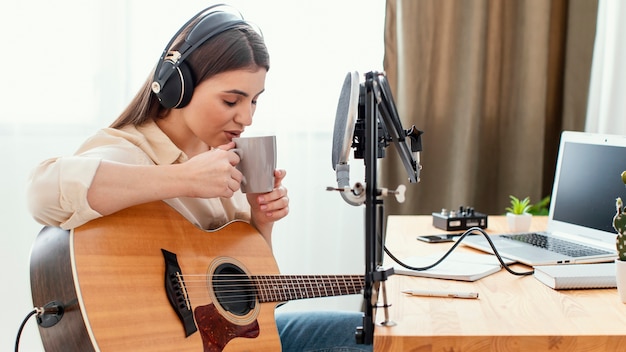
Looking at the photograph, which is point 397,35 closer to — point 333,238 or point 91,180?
point 333,238

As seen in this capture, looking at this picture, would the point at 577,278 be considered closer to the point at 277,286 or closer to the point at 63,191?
the point at 277,286

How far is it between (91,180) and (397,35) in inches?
65.7

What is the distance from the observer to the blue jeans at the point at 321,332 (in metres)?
1.45

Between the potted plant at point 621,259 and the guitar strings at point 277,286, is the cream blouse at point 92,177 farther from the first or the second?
the potted plant at point 621,259

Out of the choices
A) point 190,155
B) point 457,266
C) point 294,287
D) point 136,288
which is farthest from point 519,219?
point 136,288

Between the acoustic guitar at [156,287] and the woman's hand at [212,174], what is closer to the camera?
the acoustic guitar at [156,287]

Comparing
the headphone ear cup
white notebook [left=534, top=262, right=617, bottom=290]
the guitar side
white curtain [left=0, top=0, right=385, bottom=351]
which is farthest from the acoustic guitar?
white curtain [left=0, top=0, right=385, bottom=351]

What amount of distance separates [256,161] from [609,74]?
1.63m

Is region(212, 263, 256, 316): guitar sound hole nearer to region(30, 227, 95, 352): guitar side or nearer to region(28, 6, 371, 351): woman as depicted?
region(28, 6, 371, 351): woman

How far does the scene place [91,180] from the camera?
3.56 ft

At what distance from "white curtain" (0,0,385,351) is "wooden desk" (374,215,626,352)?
1393mm

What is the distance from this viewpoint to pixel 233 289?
124cm

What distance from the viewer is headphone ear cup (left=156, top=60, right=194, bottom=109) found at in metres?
1.29

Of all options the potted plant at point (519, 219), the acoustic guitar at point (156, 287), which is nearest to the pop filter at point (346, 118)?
the acoustic guitar at point (156, 287)
